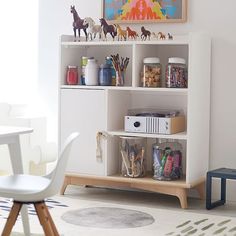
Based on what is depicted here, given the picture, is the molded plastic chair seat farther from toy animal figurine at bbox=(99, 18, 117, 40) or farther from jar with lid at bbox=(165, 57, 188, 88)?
toy animal figurine at bbox=(99, 18, 117, 40)

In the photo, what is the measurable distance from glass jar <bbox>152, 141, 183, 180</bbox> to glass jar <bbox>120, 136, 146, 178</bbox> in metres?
0.11

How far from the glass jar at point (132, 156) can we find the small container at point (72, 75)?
612mm

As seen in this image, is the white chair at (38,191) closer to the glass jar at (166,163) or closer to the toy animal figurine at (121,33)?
the glass jar at (166,163)

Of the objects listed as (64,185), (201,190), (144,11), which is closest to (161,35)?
(144,11)

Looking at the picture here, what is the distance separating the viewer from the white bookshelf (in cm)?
431

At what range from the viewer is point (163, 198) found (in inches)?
183

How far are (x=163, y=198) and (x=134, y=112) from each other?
726mm

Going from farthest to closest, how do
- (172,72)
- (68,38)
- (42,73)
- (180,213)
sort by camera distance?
1. (42,73)
2. (68,38)
3. (172,72)
4. (180,213)

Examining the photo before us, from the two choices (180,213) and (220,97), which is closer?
(180,213)

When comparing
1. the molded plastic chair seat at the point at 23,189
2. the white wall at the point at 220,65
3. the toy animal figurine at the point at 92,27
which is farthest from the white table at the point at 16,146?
the white wall at the point at 220,65

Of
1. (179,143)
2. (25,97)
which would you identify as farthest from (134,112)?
(25,97)

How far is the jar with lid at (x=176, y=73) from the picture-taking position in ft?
14.4

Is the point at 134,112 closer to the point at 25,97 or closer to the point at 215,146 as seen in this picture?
the point at 215,146

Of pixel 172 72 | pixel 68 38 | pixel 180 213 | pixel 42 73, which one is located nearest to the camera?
pixel 180 213
